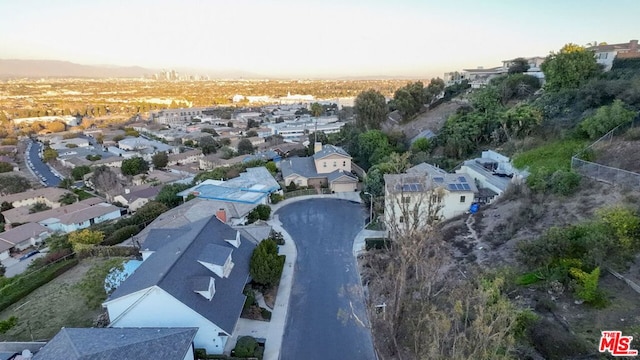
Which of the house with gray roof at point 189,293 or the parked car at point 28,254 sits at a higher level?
the house with gray roof at point 189,293

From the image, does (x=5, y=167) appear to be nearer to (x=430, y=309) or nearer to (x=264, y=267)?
(x=264, y=267)

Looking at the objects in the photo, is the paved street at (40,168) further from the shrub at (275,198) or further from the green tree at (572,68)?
the green tree at (572,68)

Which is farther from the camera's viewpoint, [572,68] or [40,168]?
[40,168]

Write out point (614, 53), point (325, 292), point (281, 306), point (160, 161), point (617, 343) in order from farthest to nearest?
point (160, 161) → point (614, 53) → point (325, 292) → point (281, 306) → point (617, 343)

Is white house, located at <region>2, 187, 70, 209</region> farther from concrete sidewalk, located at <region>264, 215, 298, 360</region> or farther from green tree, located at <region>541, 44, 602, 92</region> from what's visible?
green tree, located at <region>541, 44, 602, 92</region>

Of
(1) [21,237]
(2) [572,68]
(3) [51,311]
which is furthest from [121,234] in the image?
(2) [572,68]

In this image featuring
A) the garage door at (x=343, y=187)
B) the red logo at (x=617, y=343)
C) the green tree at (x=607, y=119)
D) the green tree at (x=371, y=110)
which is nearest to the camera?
the red logo at (x=617, y=343)

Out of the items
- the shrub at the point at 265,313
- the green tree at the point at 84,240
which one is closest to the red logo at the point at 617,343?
the shrub at the point at 265,313
